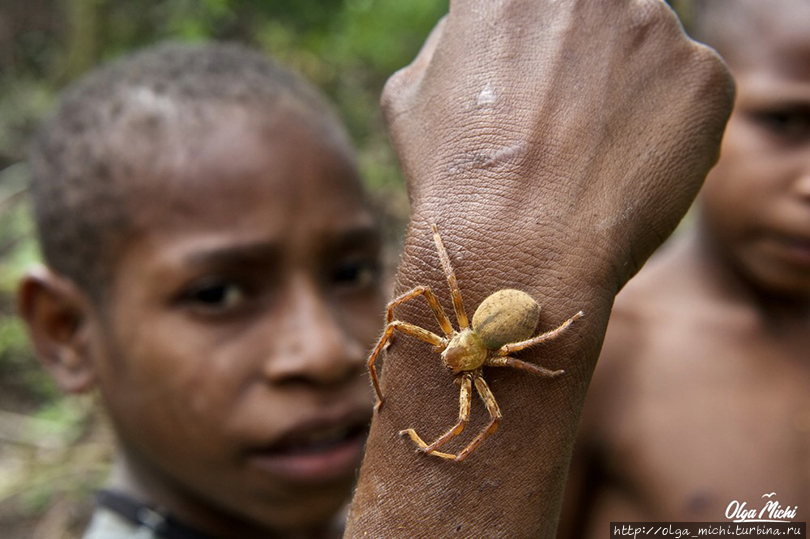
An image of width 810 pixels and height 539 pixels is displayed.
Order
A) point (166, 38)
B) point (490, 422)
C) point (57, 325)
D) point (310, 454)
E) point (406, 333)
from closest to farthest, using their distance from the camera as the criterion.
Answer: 1. point (490, 422)
2. point (406, 333)
3. point (310, 454)
4. point (57, 325)
5. point (166, 38)

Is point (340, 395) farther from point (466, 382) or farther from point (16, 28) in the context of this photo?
point (16, 28)

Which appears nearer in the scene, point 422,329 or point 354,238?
point 422,329

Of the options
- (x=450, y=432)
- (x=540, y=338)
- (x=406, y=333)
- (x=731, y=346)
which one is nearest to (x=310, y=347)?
(x=406, y=333)

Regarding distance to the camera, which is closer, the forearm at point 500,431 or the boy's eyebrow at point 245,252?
the forearm at point 500,431

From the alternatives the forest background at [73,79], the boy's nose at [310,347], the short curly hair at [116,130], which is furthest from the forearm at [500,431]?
the forest background at [73,79]

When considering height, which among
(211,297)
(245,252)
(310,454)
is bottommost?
(310,454)

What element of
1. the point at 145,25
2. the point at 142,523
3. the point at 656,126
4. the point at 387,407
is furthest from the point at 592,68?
the point at 145,25

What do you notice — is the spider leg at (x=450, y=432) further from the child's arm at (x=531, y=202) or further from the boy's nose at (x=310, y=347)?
the boy's nose at (x=310, y=347)

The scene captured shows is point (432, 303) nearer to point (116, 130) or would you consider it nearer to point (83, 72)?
point (116, 130)
